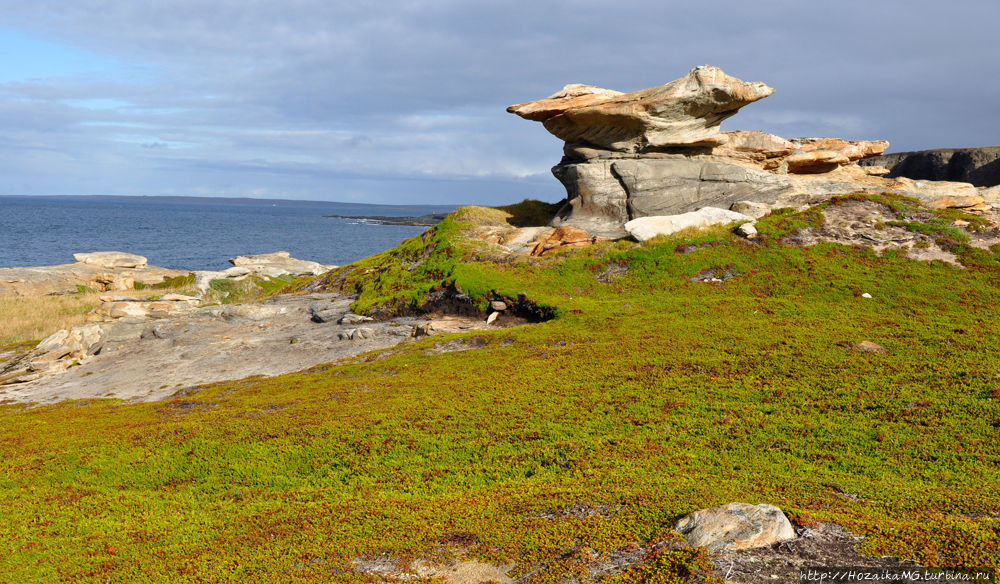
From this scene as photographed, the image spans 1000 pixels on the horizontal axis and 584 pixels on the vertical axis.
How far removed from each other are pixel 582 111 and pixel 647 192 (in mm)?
5811

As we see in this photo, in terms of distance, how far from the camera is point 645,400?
→ 14.6m

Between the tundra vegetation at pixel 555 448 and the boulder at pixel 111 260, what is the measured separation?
50.3 m

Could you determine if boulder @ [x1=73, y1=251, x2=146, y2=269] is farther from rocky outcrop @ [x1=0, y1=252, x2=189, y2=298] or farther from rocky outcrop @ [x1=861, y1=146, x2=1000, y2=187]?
rocky outcrop @ [x1=861, y1=146, x2=1000, y2=187]

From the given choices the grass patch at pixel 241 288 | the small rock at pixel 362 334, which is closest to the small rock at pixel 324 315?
the small rock at pixel 362 334

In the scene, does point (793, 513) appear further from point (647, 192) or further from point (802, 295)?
point (647, 192)

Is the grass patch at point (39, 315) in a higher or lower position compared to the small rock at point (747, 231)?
lower

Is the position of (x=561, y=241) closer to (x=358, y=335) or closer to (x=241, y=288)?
(x=358, y=335)

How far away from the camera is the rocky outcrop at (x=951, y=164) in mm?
54094

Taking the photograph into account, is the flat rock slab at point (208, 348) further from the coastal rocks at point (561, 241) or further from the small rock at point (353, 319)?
the coastal rocks at point (561, 241)

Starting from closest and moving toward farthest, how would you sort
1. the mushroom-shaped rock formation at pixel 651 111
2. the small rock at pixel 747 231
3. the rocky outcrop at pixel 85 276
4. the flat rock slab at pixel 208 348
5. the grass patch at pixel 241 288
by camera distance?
the flat rock slab at pixel 208 348
the small rock at pixel 747 231
the mushroom-shaped rock formation at pixel 651 111
the grass patch at pixel 241 288
the rocky outcrop at pixel 85 276

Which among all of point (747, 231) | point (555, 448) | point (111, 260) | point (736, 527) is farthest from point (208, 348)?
point (111, 260)

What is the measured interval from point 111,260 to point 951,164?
279ft

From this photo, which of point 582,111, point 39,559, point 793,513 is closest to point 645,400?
point 793,513

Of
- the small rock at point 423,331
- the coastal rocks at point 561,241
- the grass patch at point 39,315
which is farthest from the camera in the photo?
the grass patch at point 39,315
